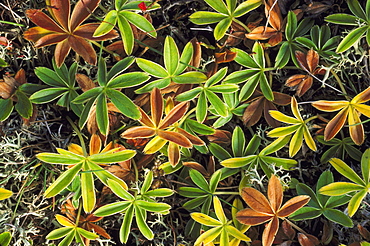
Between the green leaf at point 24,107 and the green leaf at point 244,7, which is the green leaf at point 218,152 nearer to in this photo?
the green leaf at point 244,7

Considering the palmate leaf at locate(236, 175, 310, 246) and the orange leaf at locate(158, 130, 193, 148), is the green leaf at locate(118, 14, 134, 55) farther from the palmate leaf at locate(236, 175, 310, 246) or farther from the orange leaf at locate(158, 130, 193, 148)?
the palmate leaf at locate(236, 175, 310, 246)

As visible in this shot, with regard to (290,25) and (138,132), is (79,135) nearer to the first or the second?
(138,132)

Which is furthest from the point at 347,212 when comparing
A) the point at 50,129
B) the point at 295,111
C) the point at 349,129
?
the point at 50,129

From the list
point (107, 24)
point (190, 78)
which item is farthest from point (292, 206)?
point (107, 24)

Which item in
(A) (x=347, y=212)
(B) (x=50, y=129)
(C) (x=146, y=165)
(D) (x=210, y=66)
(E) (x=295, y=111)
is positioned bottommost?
(A) (x=347, y=212)

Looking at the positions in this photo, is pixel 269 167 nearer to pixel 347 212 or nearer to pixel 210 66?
pixel 347 212

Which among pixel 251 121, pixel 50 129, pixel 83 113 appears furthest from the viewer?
pixel 50 129

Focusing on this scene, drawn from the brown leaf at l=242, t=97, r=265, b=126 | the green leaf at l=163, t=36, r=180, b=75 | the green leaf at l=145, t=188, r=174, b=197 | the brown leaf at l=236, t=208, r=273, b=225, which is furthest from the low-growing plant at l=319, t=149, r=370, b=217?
the green leaf at l=163, t=36, r=180, b=75

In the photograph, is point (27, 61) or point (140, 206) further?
point (27, 61)
